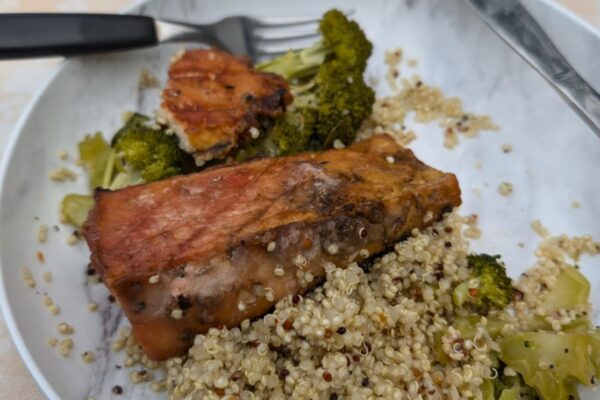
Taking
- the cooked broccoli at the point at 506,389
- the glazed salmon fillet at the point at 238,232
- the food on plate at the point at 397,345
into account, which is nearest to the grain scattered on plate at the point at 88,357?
the food on plate at the point at 397,345

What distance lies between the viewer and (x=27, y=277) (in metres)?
2.79

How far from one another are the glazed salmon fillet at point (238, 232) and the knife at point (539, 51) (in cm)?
69

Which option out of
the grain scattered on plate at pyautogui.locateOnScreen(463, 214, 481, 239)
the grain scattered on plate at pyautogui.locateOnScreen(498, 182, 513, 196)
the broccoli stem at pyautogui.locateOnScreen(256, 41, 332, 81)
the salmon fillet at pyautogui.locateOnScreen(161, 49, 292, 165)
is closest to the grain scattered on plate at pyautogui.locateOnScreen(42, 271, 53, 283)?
the salmon fillet at pyautogui.locateOnScreen(161, 49, 292, 165)

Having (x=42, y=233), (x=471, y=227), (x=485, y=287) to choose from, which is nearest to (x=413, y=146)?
(x=471, y=227)

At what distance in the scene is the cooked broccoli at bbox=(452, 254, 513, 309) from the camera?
8.94ft

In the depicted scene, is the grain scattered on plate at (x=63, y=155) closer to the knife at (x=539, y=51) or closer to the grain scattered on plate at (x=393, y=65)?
the grain scattered on plate at (x=393, y=65)

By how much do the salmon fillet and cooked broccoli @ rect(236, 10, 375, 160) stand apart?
121 mm

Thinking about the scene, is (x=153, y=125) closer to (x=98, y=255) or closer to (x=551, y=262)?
(x=98, y=255)

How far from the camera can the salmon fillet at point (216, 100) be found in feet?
10.0

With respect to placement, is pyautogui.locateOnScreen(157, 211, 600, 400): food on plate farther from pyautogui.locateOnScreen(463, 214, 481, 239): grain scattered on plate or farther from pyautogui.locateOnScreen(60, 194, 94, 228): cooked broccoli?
pyautogui.locateOnScreen(60, 194, 94, 228): cooked broccoli

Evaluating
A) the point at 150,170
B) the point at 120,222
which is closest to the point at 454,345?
the point at 120,222

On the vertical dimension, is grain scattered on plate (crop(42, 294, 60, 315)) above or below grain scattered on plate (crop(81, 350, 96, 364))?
above

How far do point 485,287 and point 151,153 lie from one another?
1697 mm

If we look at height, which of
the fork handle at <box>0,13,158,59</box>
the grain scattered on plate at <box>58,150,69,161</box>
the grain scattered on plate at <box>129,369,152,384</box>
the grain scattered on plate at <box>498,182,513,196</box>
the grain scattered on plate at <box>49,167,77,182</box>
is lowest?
the grain scattered on plate at <box>129,369,152,384</box>
